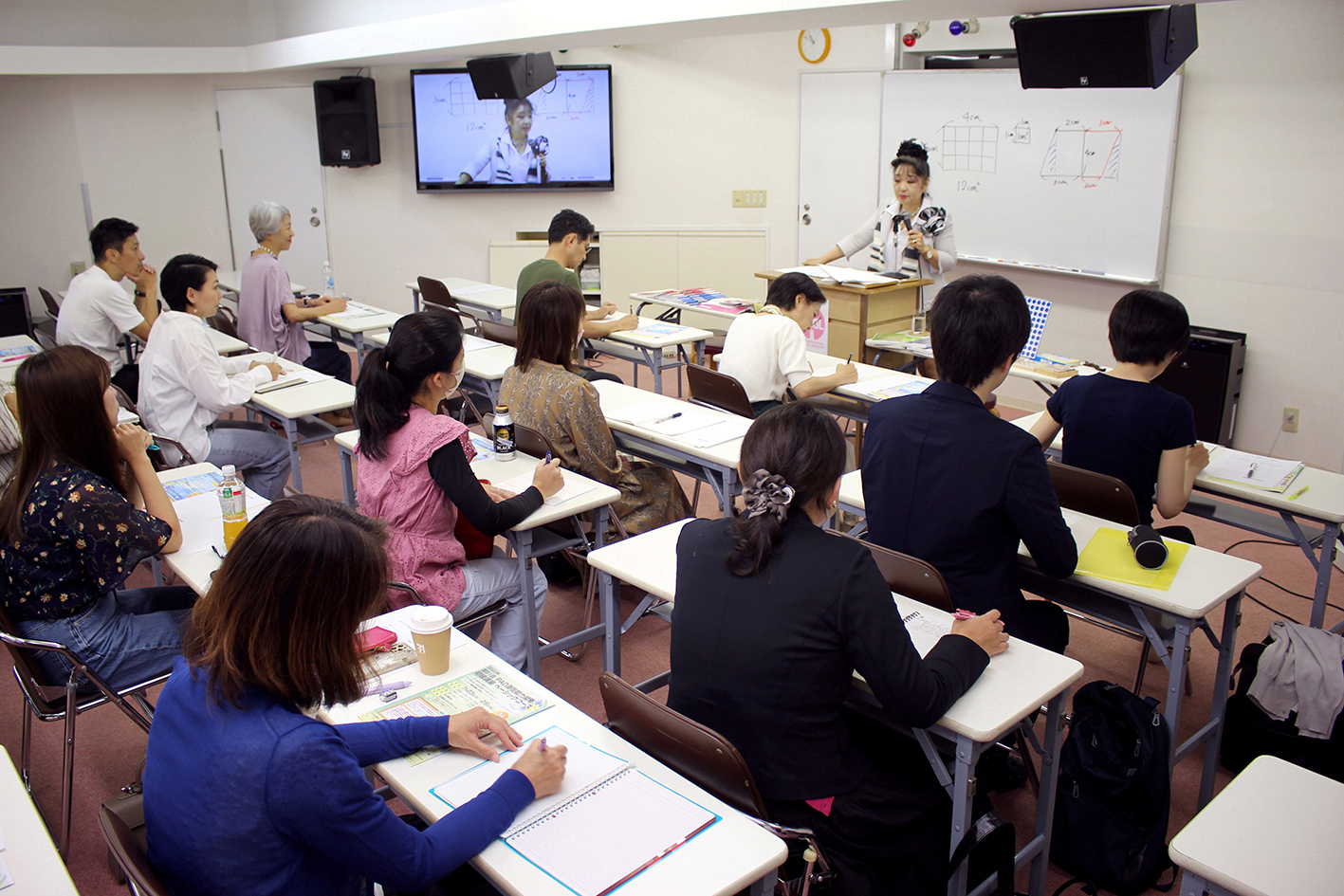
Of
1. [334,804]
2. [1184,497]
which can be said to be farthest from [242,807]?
[1184,497]

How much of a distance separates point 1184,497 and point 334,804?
255cm

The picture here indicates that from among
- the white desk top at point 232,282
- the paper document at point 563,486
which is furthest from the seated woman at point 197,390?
the white desk top at point 232,282

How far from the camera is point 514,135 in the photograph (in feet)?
27.4

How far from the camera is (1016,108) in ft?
19.7

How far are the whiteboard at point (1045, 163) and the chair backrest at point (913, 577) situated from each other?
165 inches

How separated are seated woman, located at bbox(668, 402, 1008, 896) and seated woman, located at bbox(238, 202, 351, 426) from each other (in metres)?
3.98

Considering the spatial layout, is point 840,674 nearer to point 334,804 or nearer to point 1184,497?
point 334,804

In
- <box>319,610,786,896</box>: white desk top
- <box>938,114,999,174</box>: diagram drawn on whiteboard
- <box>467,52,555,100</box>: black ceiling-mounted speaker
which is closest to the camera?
<box>319,610,786,896</box>: white desk top

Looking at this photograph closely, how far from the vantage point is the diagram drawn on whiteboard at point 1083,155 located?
18.5 ft

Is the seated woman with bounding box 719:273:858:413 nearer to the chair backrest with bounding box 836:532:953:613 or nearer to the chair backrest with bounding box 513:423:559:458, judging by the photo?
the chair backrest with bounding box 513:423:559:458

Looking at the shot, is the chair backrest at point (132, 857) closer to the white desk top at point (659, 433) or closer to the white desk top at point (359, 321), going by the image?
the white desk top at point (659, 433)

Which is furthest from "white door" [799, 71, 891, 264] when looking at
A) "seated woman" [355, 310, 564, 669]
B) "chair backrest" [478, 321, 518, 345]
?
"seated woman" [355, 310, 564, 669]

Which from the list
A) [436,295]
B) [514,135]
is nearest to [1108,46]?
[436,295]

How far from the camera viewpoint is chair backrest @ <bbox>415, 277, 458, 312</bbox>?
21.0ft
